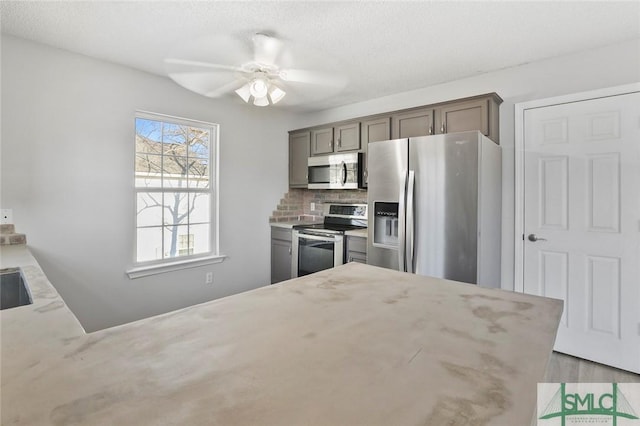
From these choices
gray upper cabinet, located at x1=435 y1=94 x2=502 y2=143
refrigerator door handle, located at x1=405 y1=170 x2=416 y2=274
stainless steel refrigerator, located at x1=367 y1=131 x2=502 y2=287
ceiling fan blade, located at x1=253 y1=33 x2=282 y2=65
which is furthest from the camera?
gray upper cabinet, located at x1=435 y1=94 x2=502 y2=143

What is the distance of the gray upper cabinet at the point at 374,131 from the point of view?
3359 mm

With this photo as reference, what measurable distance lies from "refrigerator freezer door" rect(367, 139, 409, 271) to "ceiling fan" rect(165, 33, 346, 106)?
2.97 feet

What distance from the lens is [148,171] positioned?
10.1 feet

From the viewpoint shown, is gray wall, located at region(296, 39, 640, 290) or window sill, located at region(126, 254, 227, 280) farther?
window sill, located at region(126, 254, 227, 280)

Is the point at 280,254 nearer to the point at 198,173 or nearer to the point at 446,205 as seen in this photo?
the point at 198,173

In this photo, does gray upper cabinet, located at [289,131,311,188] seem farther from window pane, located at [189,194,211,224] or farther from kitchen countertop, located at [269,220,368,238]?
window pane, located at [189,194,211,224]

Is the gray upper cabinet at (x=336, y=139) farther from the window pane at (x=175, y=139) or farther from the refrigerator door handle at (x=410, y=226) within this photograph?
the window pane at (x=175, y=139)

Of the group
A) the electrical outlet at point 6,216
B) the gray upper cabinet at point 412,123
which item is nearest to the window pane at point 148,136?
the electrical outlet at point 6,216

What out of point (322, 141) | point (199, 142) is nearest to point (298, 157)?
point (322, 141)

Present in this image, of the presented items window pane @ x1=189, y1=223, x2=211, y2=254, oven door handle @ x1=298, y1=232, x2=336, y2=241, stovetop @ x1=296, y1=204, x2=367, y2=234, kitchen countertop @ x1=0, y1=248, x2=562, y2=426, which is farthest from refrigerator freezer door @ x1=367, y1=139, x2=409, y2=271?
window pane @ x1=189, y1=223, x2=211, y2=254

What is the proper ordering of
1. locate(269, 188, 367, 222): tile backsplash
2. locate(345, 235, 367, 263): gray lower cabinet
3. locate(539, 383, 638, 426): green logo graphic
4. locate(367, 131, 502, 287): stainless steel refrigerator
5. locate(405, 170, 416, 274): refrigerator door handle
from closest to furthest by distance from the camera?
1. locate(539, 383, 638, 426): green logo graphic
2. locate(367, 131, 502, 287): stainless steel refrigerator
3. locate(405, 170, 416, 274): refrigerator door handle
4. locate(345, 235, 367, 263): gray lower cabinet
5. locate(269, 188, 367, 222): tile backsplash

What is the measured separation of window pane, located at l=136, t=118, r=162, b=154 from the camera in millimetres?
3008

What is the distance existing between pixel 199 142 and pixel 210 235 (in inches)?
39.1

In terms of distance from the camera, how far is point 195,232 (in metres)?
Answer: 3.46
